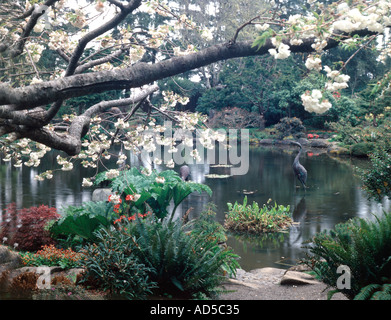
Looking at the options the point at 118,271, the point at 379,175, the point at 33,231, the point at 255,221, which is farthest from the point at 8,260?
the point at 379,175

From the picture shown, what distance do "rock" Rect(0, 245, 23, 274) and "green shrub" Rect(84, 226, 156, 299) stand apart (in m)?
1.41

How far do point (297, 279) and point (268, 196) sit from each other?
7.09m

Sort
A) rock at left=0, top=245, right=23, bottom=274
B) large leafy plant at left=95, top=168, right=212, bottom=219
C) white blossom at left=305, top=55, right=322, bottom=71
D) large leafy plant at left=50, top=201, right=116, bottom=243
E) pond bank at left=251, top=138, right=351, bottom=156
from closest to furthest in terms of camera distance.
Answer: white blossom at left=305, top=55, right=322, bottom=71 → rock at left=0, top=245, right=23, bottom=274 → large leafy plant at left=50, top=201, right=116, bottom=243 → large leafy plant at left=95, top=168, right=212, bottom=219 → pond bank at left=251, top=138, right=351, bottom=156

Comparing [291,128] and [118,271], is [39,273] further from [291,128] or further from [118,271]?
[291,128]

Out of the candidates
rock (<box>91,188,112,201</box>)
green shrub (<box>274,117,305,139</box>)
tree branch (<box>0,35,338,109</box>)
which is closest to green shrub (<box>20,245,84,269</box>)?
tree branch (<box>0,35,338,109</box>)

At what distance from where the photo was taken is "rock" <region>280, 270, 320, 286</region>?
5008mm

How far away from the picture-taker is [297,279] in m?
5.02

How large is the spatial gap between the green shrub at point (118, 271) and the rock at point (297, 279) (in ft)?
5.97

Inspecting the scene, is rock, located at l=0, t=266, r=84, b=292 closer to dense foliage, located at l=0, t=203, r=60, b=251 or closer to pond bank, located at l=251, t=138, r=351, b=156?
dense foliage, located at l=0, t=203, r=60, b=251

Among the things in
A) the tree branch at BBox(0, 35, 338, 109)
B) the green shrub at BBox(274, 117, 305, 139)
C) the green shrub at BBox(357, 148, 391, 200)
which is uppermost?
the green shrub at BBox(274, 117, 305, 139)

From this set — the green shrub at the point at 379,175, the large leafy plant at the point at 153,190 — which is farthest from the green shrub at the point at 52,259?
the green shrub at the point at 379,175

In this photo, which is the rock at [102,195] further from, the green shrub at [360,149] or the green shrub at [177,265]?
the green shrub at [360,149]

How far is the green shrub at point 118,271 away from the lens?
407 centimetres
